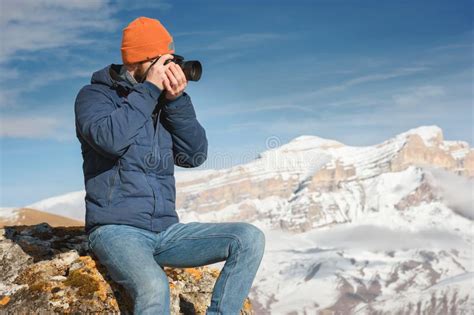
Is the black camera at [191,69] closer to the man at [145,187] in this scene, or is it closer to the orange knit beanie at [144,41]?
the man at [145,187]

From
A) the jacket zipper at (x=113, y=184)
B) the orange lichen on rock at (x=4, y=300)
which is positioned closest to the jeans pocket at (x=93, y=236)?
the jacket zipper at (x=113, y=184)

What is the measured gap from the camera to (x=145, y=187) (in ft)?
22.0

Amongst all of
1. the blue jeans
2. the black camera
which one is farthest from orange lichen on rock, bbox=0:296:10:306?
the black camera

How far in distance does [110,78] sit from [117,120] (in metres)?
0.89

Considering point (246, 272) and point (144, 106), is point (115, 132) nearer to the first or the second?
point (144, 106)

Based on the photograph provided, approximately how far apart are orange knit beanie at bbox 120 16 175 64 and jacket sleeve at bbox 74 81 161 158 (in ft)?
1.51

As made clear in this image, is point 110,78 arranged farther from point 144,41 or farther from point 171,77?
point 171,77

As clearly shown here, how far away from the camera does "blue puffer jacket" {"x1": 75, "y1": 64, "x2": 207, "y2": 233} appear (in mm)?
6398

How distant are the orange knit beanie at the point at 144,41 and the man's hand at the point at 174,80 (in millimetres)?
418

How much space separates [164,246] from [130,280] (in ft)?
1.85

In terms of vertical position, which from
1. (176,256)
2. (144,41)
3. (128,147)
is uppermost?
(144,41)

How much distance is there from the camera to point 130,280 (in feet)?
21.3

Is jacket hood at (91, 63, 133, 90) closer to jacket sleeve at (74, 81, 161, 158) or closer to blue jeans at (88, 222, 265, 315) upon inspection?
jacket sleeve at (74, 81, 161, 158)

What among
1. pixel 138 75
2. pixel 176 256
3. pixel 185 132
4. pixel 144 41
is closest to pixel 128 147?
pixel 185 132
